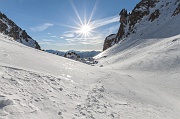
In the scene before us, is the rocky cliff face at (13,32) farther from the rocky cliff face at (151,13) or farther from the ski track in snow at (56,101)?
the ski track in snow at (56,101)

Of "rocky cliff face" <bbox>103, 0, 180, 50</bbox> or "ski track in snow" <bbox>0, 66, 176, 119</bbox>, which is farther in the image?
"rocky cliff face" <bbox>103, 0, 180, 50</bbox>

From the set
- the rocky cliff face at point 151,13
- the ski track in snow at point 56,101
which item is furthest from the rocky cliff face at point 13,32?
the ski track in snow at point 56,101

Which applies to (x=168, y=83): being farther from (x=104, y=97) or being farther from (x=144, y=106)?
(x=104, y=97)

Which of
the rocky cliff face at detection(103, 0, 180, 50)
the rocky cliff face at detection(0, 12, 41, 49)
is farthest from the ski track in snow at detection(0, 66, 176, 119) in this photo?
the rocky cliff face at detection(0, 12, 41, 49)

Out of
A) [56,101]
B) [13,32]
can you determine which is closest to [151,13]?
[56,101]

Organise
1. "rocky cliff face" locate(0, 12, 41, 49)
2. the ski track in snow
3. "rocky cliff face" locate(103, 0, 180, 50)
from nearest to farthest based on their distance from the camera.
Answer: the ski track in snow → "rocky cliff face" locate(103, 0, 180, 50) → "rocky cliff face" locate(0, 12, 41, 49)

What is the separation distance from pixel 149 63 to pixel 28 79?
15.9 m

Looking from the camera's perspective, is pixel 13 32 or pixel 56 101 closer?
pixel 56 101

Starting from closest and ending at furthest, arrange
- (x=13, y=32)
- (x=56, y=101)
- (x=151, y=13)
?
(x=56, y=101) → (x=151, y=13) → (x=13, y=32)

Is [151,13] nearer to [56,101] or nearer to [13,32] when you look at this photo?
[56,101]

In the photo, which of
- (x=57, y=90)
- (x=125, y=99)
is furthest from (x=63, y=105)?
(x=125, y=99)

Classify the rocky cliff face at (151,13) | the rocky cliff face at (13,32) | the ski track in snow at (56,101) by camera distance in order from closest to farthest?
the ski track in snow at (56,101)
the rocky cliff face at (151,13)
the rocky cliff face at (13,32)

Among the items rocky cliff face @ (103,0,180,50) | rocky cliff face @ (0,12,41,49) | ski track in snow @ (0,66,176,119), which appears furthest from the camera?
rocky cliff face @ (0,12,41,49)

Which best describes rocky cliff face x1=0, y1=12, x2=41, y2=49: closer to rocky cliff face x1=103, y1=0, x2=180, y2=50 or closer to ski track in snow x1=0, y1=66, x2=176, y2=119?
rocky cliff face x1=103, y1=0, x2=180, y2=50
